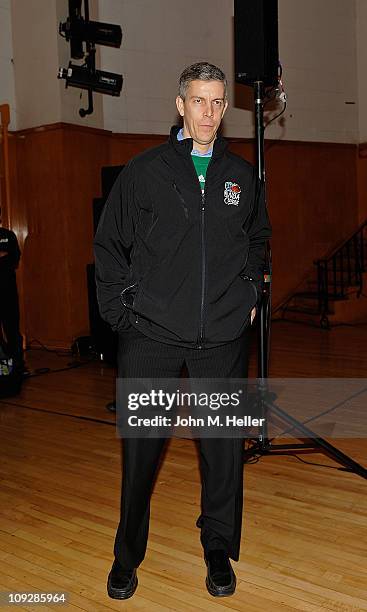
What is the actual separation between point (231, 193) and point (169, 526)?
1429 mm

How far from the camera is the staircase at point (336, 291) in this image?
8.99 metres

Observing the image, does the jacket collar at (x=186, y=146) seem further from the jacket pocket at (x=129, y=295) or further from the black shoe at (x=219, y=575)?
the black shoe at (x=219, y=575)

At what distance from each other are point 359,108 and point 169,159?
911cm

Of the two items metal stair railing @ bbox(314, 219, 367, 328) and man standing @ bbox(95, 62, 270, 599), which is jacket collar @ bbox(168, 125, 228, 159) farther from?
metal stair railing @ bbox(314, 219, 367, 328)

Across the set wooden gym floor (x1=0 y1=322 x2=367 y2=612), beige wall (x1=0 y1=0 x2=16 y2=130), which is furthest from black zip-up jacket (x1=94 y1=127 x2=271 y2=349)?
beige wall (x1=0 y1=0 x2=16 y2=130)

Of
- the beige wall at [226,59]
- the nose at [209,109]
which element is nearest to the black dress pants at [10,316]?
the beige wall at [226,59]

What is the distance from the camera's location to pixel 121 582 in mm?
2211

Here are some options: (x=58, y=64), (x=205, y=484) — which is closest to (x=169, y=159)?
(x=205, y=484)

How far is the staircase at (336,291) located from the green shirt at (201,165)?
264 inches

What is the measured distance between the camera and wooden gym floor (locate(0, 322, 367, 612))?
2227mm

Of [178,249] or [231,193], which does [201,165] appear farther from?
[178,249]

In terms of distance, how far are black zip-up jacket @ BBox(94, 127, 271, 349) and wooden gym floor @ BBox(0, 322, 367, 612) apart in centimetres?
86

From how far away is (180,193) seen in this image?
2.07 meters

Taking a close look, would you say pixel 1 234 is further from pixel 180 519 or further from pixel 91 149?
pixel 180 519
